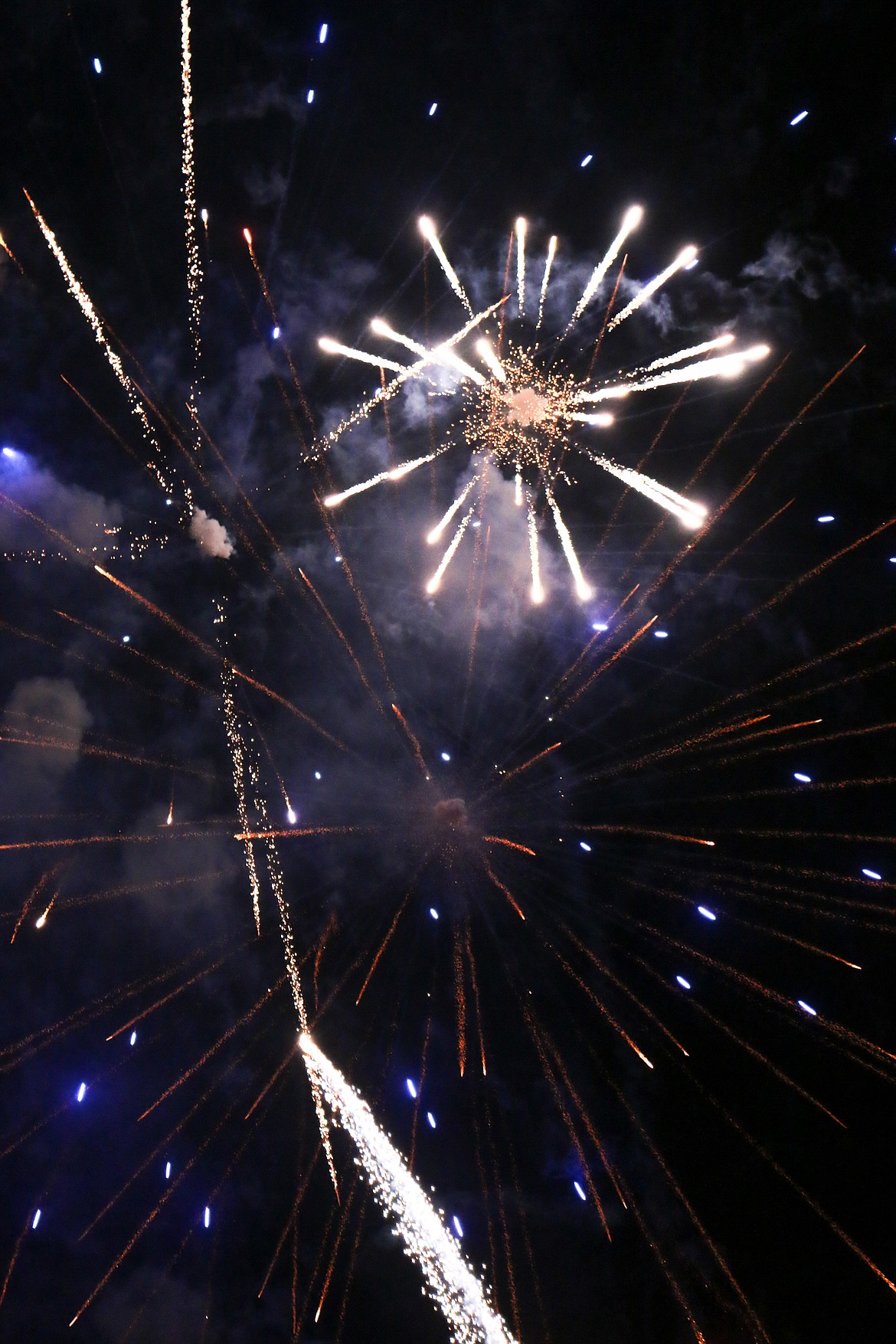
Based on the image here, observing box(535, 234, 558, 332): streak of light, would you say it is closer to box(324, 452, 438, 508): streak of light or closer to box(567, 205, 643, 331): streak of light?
box(567, 205, 643, 331): streak of light

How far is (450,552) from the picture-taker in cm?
1342

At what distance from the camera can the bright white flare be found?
15672 millimetres

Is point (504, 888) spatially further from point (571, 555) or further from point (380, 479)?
point (380, 479)

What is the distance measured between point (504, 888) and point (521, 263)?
45.3 ft

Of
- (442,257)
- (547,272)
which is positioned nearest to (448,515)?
(442,257)

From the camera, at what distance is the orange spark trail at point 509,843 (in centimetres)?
1525

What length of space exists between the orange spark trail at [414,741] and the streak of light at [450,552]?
3.25 metres

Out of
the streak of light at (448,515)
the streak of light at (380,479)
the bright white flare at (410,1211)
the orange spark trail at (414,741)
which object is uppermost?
the streak of light at (380,479)

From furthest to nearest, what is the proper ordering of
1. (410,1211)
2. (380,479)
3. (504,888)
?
(410,1211), (504,888), (380,479)

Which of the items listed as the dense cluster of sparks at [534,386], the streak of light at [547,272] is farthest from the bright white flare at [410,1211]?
the streak of light at [547,272]

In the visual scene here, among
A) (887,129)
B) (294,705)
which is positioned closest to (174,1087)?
(294,705)

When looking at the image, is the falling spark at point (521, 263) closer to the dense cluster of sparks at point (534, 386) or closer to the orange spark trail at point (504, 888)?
the dense cluster of sparks at point (534, 386)

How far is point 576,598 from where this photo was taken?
13383 millimetres

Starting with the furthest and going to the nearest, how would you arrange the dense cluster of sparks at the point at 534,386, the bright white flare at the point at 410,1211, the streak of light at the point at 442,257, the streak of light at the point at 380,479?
the bright white flare at the point at 410,1211, the streak of light at the point at 380,479, the dense cluster of sparks at the point at 534,386, the streak of light at the point at 442,257
